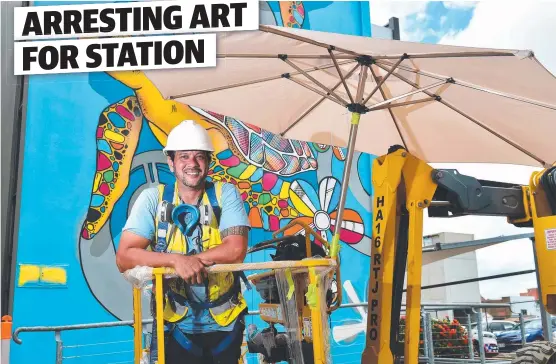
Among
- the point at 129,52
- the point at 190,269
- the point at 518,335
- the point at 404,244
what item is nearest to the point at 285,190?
the point at 129,52

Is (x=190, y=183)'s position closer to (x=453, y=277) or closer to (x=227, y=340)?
(x=227, y=340)

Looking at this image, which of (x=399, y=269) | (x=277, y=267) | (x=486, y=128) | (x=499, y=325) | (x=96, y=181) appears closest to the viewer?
(x=277, y=267)

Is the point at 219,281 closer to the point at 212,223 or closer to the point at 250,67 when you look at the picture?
the point at 212,223

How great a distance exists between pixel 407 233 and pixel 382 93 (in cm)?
149

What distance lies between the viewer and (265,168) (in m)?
7.71

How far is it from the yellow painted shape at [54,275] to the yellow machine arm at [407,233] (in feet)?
12.6

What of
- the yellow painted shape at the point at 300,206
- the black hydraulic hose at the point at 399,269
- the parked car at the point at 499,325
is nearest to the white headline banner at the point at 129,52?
the black hydraulic hose at the point at 399,269

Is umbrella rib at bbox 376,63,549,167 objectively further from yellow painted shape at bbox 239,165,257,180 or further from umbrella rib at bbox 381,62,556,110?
yellow painted shape at bbox 239,165,257,180

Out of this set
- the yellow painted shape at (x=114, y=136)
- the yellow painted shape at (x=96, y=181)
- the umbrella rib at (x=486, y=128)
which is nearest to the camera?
the umbrella rib at (x=486, y=128)

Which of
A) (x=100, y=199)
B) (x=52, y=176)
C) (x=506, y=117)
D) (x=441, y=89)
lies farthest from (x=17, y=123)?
(x=506, y=117)

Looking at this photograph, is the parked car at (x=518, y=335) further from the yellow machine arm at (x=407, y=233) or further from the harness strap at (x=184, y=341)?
the harness strap at (x=184, y=341)

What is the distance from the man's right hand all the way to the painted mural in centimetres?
283

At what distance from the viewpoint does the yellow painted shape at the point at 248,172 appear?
7.52 metres

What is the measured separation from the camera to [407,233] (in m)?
3.51
